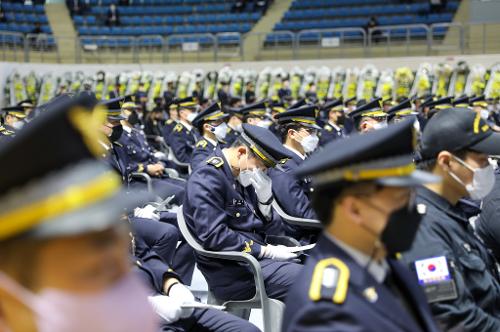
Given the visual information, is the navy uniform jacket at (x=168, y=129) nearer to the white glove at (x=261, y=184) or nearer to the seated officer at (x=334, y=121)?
the seated officer at (x=334, y=121)

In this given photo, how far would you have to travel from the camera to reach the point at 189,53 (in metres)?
18.4

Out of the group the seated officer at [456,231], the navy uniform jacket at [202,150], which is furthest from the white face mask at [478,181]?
the navy uniform jacket at [202,150]

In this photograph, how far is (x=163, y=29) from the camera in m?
21.6

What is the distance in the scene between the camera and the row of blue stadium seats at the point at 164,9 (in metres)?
22.3

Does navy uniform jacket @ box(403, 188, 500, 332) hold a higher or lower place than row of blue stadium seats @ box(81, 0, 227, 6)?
lower

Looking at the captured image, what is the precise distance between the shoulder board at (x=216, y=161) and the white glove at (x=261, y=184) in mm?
185

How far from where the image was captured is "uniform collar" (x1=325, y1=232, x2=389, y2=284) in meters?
1.54

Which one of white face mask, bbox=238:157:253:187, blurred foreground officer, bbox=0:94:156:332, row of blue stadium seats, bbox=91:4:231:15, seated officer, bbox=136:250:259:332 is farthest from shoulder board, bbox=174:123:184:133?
row of blue stadium seats, bbox=91:4:231:15

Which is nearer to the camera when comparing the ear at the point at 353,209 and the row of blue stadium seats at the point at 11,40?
the ear at the point at 353,209

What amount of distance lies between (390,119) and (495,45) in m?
9.50

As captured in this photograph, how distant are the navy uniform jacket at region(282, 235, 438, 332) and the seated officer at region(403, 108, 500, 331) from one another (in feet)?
2.01

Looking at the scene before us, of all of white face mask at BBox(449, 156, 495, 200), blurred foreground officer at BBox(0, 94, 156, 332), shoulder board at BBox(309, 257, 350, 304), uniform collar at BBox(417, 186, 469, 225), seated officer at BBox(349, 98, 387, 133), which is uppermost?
blurred foreground officer at BBox(0, 94, 156, 332)

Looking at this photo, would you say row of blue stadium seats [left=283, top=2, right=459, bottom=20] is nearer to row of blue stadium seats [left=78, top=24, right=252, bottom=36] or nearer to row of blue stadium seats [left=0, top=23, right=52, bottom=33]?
row of blue stadium seats [left=78, top=24, right=252, bottom=36]

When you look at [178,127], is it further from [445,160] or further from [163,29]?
[163,29]
